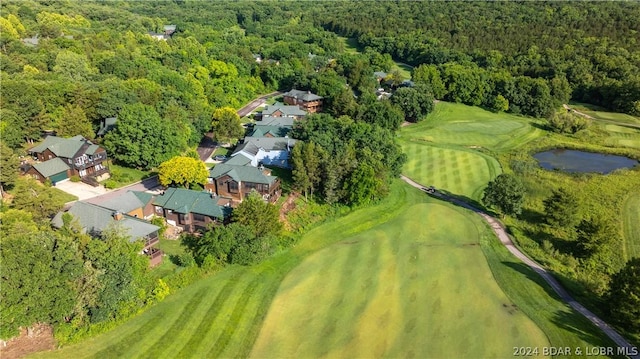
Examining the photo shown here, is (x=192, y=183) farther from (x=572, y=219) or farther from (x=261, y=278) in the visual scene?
(x=572, y=219)

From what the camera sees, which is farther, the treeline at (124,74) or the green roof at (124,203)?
the treeline at (124,74)

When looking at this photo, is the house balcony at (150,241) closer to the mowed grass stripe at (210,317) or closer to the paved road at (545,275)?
the mowed grass stripe at (210,317)

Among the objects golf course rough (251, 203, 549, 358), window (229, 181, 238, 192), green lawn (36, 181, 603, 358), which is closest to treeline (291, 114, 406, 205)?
golf course rough (251, 203, 549, 358)

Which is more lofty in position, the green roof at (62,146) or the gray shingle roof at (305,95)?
the green roof at (62,146)

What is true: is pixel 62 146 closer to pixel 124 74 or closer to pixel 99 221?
pixel 99 221

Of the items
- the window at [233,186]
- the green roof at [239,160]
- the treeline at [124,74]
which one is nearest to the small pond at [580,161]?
the green roof at [239,160]
